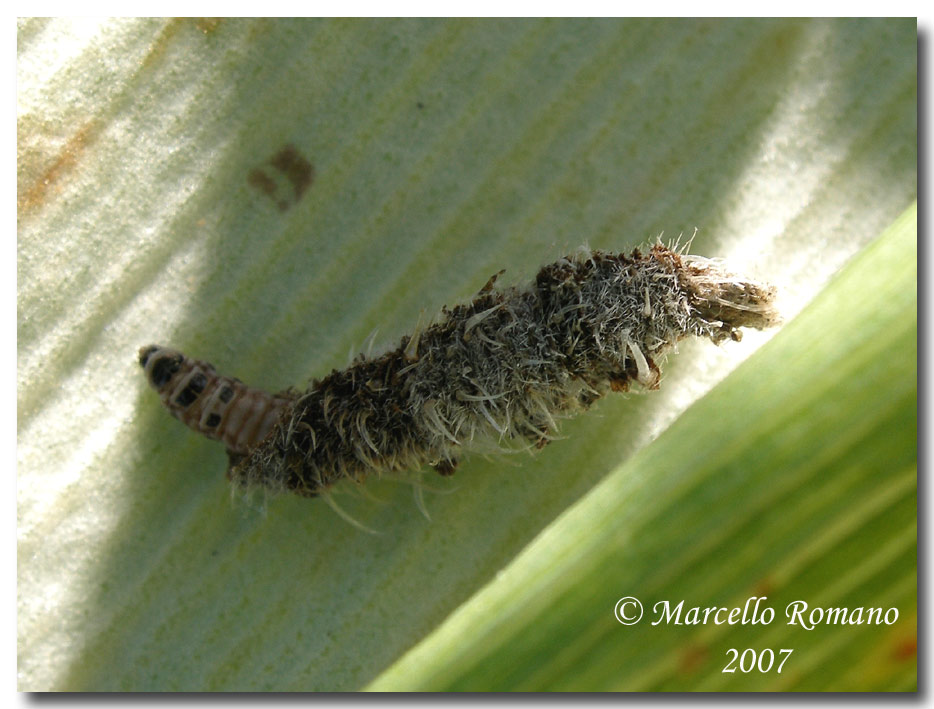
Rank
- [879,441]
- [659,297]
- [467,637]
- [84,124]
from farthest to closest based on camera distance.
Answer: [84,124]
[659,297]
[467,637]
[879,441]

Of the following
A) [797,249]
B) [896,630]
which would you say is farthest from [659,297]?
[896,630]

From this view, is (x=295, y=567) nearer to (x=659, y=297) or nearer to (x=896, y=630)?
(x=659, y=297)

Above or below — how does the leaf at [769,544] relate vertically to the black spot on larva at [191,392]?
above

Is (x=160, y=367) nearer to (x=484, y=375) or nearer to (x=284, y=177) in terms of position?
(x=284, y=177)

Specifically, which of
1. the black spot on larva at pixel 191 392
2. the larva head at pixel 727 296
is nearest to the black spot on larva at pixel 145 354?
the black spot on larva at pixel 191 392

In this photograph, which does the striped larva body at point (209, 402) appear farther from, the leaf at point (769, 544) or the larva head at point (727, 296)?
the larva head at point (727, 296)

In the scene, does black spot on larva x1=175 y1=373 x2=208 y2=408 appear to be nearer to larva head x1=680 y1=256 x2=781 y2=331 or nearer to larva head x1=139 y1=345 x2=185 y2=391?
larva head x1=139 y1=345 x2=185 y2=391
